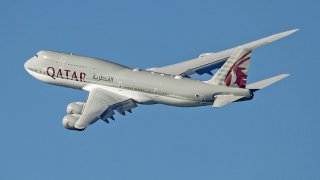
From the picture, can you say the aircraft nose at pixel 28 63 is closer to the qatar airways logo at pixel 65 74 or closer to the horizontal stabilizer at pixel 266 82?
the qatar airways logo at pixel 65 74

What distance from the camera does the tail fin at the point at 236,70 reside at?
164m

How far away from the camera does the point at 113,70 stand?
17625 cm

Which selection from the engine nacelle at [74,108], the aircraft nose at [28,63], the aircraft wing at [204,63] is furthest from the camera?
the aircraft nose at [28,63]

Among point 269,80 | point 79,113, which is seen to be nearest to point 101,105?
point 79,113

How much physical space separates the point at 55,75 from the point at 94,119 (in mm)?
20221

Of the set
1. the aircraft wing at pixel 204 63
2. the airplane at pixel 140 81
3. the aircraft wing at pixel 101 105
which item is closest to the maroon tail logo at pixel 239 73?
the airplane at pixel 140 81

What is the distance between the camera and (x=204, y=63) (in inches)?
7234

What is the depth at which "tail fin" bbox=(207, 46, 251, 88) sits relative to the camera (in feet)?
539

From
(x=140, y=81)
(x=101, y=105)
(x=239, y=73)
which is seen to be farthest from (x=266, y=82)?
(x=101, y=105)

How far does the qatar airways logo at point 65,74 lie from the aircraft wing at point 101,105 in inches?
92.4

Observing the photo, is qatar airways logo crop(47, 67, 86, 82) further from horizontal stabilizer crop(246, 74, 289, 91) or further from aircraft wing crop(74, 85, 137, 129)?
horizontal stabilizer crop(246, 74, 289, 91)

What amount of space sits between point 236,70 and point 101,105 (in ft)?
75.4

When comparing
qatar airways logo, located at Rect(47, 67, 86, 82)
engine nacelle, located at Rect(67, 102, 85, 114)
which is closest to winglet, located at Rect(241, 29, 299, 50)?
qatar airways logo, located at Rect(47, 67, 86, 82)

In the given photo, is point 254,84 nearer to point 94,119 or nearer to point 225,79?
point 225,79
